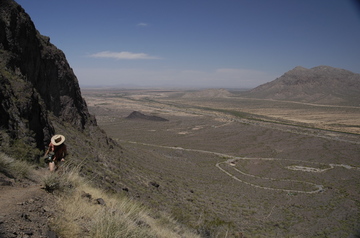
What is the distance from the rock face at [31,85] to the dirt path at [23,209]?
4.29 m

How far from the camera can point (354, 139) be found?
5497cm

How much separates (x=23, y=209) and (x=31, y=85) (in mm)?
12356

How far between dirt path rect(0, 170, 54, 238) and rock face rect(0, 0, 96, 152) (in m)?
4.29

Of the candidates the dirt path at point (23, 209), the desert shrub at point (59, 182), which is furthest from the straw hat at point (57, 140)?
the dirt path at point (23, 209)

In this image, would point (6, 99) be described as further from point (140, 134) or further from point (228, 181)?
point (140, 134)

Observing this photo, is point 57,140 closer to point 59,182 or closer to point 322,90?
point 59,182

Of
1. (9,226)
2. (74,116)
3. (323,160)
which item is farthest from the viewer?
(323,160)

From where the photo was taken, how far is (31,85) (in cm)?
1472

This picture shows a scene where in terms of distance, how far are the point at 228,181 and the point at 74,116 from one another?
52.5 feet

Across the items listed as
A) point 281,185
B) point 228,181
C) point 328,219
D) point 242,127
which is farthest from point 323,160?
point 242,127

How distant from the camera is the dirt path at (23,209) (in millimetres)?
3729

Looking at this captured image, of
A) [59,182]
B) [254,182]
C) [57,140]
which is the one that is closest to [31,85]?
[57,140]

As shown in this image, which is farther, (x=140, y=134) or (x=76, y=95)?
(x=140, y=134)

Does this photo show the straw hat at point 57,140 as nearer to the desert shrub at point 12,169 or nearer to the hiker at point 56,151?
the hiker at point 56,151
